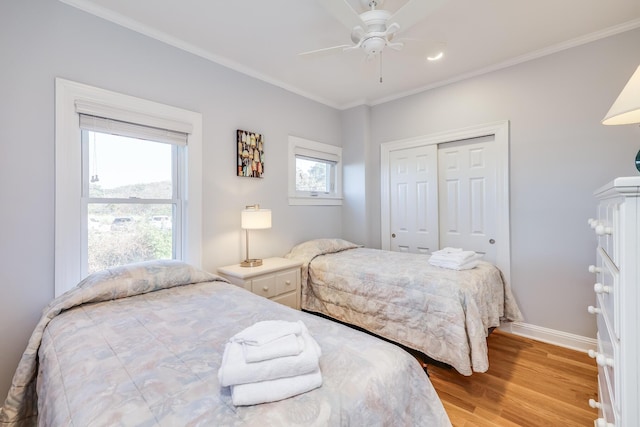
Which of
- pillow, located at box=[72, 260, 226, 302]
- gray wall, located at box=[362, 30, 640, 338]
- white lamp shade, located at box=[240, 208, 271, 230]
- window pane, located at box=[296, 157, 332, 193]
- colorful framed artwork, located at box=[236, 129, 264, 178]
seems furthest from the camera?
window pane, located at box=[296, 157, 332, 193]

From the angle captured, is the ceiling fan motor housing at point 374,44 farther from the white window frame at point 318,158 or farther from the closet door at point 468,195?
the closet door at point 468,195

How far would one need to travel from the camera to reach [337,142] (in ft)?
13.1

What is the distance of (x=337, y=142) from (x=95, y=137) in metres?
2.73

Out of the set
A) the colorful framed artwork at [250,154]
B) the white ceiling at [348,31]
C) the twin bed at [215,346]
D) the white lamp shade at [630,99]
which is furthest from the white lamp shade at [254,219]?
the white lamp shade at [630,99]

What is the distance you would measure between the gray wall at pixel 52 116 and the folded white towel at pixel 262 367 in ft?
5.80

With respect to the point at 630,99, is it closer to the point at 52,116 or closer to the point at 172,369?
the point at 172,369

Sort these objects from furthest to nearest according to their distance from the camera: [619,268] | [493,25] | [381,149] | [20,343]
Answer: [381,149] → [493,25] → [20,343] → [619,268]

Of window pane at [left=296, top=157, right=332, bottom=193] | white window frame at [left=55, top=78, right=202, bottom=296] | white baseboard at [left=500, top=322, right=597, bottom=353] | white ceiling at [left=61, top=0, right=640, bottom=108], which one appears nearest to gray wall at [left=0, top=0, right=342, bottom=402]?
white window frame at [left=55, top=78, right=202, bottom=296]

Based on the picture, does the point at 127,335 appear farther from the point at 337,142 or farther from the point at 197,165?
the point at 337,142

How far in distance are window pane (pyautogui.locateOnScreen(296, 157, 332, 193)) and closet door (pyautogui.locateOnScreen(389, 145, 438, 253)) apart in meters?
0.89

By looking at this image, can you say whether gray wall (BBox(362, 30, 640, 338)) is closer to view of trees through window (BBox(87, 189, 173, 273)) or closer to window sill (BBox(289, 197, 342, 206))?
Result: window sill (BBox(289, 197, 342, 206))

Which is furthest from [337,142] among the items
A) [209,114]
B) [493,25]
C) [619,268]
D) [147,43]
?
[619,268]

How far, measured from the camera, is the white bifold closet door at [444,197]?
118 inches

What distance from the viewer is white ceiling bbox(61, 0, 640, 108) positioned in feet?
6.55
